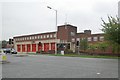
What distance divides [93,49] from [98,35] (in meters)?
12.0

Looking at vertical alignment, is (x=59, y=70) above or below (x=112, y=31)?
below

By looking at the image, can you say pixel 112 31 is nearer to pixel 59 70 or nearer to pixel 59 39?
pixel 59 70

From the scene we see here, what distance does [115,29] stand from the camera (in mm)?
33219

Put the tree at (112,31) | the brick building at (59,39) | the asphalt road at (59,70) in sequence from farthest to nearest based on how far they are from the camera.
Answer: the brick building at (59,39) < the tree at (112,31) < the asphalt road at (59,70)

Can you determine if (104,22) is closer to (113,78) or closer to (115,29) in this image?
(115,29)

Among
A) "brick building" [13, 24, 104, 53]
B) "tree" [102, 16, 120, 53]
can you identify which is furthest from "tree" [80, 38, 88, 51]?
"tree" [102, 16, 120, 53]

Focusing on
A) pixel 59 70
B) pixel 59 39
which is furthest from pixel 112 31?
pixel 59 39

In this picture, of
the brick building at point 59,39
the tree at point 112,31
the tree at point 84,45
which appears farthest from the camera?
the brick building at point 59,39

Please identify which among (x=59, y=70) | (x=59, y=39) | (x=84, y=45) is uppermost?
(x=59, y=39)

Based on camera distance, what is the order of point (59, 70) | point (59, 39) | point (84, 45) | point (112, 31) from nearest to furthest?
point (59, 70), point (112, 31), point (84, 45), point (59, 39)

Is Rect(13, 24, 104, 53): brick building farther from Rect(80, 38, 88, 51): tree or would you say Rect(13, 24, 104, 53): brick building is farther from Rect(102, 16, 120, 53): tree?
Rect(102, 16, 120, 53): tree

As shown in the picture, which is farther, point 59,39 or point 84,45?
point 59,39

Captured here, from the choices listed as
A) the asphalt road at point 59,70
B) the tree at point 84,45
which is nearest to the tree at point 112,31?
the asphalt road at point 59,70

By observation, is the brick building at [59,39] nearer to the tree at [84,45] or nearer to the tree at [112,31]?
the tree at [84,45]
